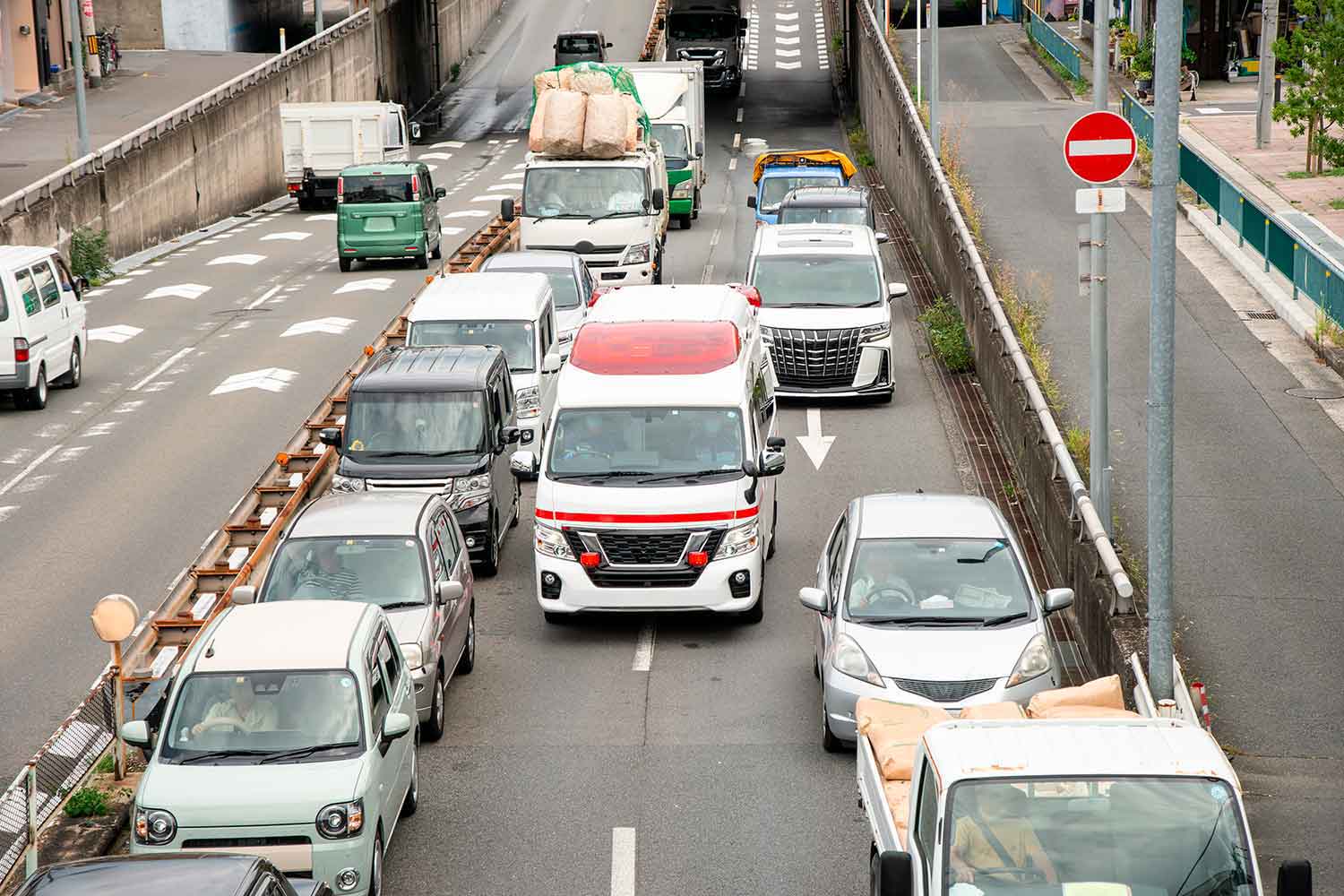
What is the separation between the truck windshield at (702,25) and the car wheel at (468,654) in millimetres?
54335

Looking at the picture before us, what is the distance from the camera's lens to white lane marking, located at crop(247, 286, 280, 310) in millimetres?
35081

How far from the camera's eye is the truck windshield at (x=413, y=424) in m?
19.5

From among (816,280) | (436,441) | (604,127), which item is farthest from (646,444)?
(604,127)

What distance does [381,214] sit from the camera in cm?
3816

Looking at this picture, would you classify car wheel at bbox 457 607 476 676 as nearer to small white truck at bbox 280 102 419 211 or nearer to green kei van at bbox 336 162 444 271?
green kei van at bbox 336 162 444 271

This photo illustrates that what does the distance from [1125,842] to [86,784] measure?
26.0 ft

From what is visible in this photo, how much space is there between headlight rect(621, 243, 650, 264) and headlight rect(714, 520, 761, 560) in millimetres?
15975

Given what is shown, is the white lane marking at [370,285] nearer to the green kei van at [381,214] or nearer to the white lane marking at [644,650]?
the green kei van at [381,214]

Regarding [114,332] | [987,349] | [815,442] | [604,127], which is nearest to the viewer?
[815,442]

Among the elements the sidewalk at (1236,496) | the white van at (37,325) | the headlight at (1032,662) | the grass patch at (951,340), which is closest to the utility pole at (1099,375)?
the sidewalk at (1236,496)

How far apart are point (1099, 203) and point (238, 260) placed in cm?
2856

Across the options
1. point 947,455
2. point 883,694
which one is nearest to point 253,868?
point 883,694

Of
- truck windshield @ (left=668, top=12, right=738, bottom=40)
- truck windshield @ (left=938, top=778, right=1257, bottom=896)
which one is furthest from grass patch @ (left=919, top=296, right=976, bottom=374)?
truck windshield @ (left=668, top=12, right=738, bottom=40)

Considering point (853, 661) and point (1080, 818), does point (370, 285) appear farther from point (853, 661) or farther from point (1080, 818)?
point (1080, 818)
